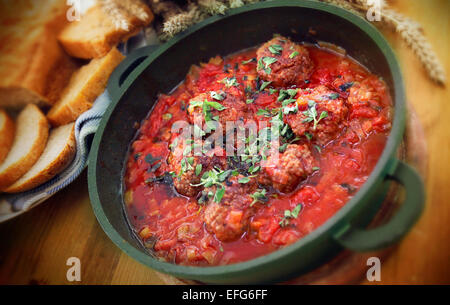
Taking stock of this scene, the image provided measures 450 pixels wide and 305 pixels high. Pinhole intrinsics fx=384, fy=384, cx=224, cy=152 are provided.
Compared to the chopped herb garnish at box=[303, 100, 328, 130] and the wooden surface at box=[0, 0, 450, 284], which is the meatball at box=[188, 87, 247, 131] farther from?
the wooden surface at box=[0, 0, 450, 284]

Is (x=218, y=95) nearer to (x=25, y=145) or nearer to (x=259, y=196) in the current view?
(x=259, y=196)

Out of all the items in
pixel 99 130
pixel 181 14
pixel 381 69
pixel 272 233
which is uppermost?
pixel 381 69

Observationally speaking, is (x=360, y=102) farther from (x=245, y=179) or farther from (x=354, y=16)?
(x=245, y=179)

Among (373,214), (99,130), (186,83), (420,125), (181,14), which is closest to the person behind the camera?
(373,214)

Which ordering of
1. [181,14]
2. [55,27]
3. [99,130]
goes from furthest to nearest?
[55,27], [181,14], [99,130]

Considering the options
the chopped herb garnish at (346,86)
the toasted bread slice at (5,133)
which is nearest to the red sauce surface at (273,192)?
the chopped herb garnish at (346,86)

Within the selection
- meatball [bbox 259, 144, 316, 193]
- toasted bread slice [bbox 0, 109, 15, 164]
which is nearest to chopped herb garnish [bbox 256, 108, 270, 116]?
meatball [bbox 259, 144, 316, 193]

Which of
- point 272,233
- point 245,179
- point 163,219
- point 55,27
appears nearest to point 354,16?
point 245,179
